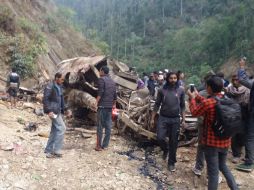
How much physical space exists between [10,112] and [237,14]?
3023cm

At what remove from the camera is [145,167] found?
20.5ft

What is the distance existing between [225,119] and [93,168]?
2.50 m

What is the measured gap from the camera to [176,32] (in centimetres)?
Result: 5831

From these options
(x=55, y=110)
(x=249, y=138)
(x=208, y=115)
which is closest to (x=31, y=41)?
(x=55, y=110)

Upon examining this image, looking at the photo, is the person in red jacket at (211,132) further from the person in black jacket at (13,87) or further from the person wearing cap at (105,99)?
the person in black jacket at (13,87)

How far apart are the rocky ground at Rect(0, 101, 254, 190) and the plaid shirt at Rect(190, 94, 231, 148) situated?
1.22m

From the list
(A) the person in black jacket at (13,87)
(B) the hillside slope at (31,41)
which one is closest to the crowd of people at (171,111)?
(A) the person in black jacket at (13,87)

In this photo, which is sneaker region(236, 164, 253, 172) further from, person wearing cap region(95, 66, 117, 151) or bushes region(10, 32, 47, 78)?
bushes region(10, 32, 47, 78)

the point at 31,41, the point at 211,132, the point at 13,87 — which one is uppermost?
the point at 31,41

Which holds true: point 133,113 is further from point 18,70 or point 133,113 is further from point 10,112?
point 18,70

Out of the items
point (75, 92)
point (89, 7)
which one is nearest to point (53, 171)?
point (75, 92)

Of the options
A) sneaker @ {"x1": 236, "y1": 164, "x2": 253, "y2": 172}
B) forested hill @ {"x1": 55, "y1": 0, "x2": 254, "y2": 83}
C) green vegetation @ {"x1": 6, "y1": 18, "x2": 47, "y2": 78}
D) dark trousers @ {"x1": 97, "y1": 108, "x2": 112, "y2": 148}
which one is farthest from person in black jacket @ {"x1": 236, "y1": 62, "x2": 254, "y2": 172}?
forested hill @ {"x1": 55, "y1": 0, "x2": 254, "y2": 83}

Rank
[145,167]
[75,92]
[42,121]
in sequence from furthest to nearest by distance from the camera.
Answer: [42,121] < [75,92] < [145,167]

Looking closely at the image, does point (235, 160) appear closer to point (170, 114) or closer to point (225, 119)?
point (170, 114)
